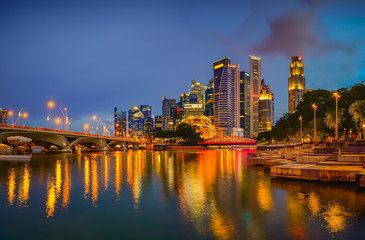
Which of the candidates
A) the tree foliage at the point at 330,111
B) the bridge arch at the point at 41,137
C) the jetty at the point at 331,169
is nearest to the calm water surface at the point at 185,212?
the jetty at the point at 331,169

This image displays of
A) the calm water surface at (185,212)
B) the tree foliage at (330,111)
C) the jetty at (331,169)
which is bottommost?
the calm water surface at (185,212)

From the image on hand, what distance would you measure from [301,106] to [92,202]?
8717cm

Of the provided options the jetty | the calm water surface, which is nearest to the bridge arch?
the calm water surface

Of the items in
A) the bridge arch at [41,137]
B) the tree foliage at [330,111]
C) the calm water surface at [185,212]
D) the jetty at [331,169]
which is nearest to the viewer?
the calm water surface at [185,212]

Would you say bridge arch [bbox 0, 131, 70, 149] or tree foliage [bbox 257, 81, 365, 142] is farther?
bridge arch [bbox 0, 131, 70, 149]

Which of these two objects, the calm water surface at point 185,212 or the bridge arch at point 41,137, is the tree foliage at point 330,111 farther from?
the bridge arch at point 41,137

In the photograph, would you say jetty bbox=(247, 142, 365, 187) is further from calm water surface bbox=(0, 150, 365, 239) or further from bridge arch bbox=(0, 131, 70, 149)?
bridge arch bbox=(0, 131, 70, 149)

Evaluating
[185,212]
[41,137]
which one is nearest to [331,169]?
[185,212]

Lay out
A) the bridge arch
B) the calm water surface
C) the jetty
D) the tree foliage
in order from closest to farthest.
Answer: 1. the calm water surface
2. the jetty
3. the tree foliage
4. the bridge arch

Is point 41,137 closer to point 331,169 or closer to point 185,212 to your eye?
point 185,212

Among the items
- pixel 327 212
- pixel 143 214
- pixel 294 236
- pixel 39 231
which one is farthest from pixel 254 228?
pixel 39 231

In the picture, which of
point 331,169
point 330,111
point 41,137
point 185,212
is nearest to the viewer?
point 185,212

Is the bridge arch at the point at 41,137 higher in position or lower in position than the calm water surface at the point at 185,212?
higher

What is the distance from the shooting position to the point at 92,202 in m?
16.7
